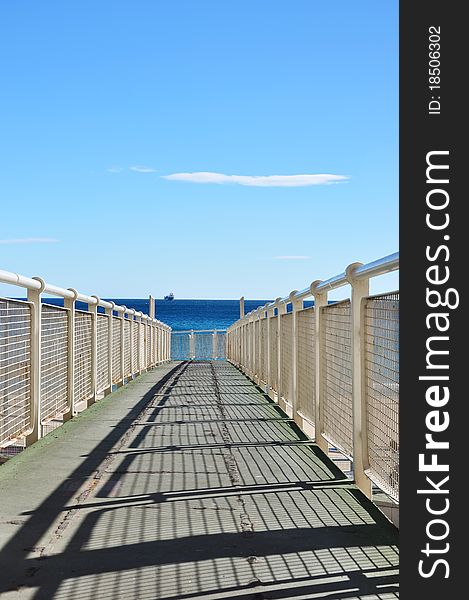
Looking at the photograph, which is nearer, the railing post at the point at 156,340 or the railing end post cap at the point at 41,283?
the railing end post cap at the point at 41,283

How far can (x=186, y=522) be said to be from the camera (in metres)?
4.44

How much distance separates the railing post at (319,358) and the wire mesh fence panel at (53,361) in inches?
89.4

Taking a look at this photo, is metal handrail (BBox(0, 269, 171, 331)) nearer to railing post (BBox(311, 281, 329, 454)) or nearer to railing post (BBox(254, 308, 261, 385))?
railing post (BBox(311, 281, 329, 454))

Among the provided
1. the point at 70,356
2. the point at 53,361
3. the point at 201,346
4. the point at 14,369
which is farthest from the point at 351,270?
the point at 201,346

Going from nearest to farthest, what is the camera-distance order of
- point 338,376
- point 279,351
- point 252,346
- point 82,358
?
1. point 338,376
2. point 82,358
3. point 279,351
4. point 252,346

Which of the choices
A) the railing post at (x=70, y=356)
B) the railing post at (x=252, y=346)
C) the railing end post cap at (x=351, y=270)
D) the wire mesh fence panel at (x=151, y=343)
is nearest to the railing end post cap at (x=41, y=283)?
the railing post at (x=70, y=356)

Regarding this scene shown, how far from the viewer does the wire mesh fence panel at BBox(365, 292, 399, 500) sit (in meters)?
4.33

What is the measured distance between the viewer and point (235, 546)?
396 centimetres

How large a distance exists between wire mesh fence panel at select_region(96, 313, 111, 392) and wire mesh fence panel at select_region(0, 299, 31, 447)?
456 cm

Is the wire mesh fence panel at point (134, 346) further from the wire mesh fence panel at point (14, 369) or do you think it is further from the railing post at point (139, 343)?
the wire mesh fence panel at point (14, 369)

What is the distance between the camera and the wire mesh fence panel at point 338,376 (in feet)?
18.8

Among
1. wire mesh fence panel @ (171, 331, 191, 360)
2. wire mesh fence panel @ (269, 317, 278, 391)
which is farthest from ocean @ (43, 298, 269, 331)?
wire mesh fence panel @ (269, 317, 278, 391)

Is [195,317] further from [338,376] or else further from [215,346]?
[338,376]

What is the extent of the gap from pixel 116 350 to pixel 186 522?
9930 millimetres
